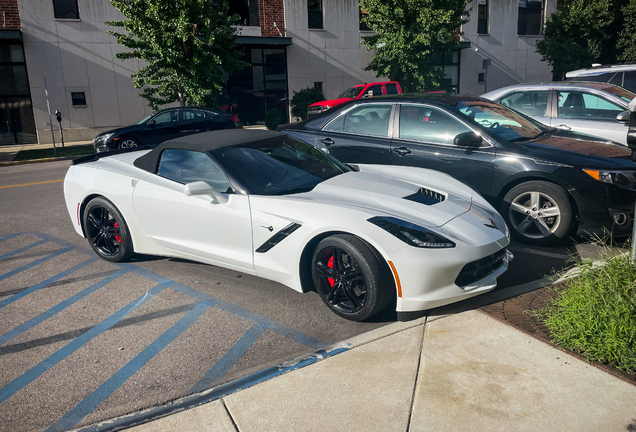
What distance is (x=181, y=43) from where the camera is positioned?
18438mm

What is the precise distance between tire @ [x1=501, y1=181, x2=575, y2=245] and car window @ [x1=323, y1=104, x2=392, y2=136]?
1783mm

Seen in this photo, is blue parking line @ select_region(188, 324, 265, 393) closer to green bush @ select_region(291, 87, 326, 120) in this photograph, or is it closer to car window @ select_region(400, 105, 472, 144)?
car window @ select_region(400, 105, 472, 144)

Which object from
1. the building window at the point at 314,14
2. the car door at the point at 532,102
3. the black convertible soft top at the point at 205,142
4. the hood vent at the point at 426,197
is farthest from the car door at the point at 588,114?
the building window at the point at 314,14

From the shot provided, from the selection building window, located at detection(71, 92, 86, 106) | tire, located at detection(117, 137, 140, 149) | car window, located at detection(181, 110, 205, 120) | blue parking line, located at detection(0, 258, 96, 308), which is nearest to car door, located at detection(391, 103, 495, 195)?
blue parking line, located at detection(0, 258, 96, 308)

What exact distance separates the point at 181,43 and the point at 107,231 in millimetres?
14583

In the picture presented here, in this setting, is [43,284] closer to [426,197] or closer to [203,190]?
[203,190]

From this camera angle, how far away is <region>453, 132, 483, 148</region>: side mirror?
570 cm

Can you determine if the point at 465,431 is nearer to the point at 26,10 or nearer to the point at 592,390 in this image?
the point at 592,390

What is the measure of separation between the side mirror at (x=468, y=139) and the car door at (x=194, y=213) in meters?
2.63

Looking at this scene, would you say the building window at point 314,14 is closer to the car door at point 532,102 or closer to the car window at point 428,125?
the car door at point 532,102

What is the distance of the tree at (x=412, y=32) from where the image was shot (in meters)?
22.7

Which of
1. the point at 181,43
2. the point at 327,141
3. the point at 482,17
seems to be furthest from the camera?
the point at 482,17

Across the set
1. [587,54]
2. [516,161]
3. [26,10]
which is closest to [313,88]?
[26,10]

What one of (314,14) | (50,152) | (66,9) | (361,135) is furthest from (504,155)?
(314,14)
